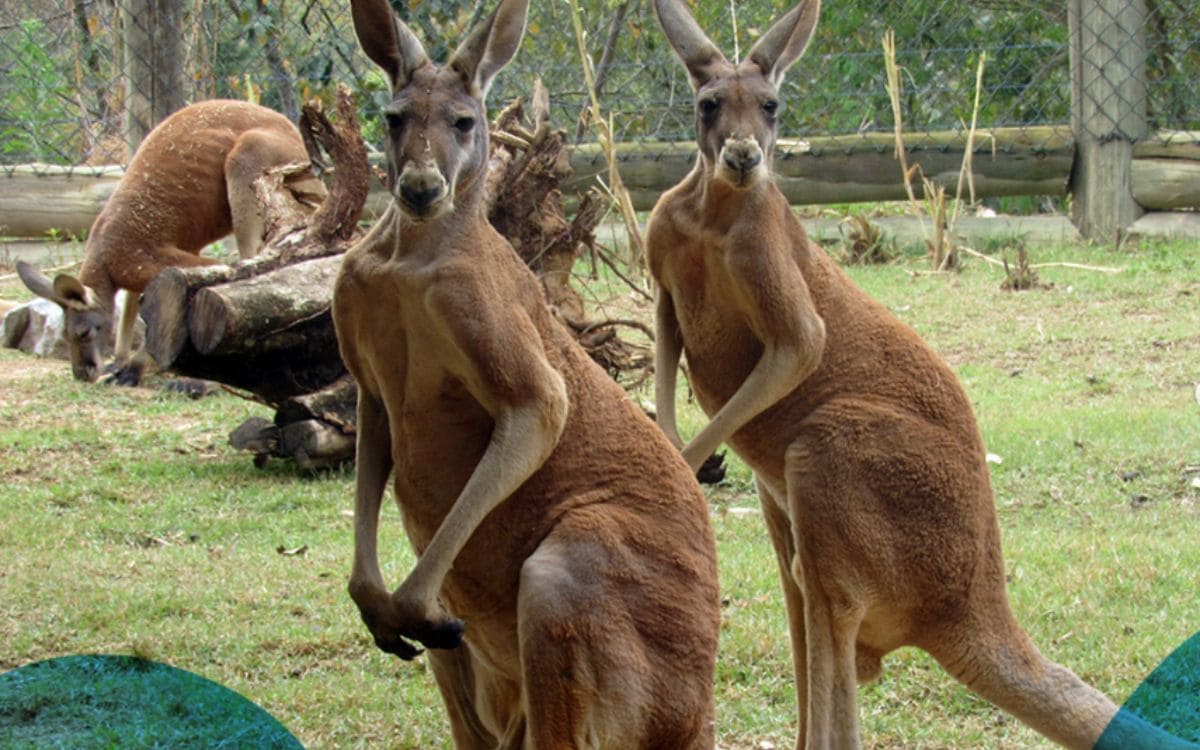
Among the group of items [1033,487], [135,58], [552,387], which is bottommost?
[1033,487]

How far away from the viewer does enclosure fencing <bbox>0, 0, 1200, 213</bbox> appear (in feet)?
40.4

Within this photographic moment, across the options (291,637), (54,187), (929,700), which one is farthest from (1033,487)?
(54,187)

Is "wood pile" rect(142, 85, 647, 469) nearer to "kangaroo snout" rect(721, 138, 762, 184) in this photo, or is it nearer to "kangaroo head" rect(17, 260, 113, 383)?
"kangaroo head" rect(17, 260, 113, 383)

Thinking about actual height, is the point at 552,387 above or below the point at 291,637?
above

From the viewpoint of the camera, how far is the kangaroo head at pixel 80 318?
9.23 metres

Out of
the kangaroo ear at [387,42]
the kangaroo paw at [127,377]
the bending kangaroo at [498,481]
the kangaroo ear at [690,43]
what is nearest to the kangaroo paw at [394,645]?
the bending kangaroo at [498,481]

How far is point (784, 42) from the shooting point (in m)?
4.39

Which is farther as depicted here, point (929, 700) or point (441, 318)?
point (929, 700)

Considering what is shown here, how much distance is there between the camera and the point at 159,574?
5617 millimetres

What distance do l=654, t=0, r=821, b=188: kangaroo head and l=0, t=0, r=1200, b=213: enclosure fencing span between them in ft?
24.7

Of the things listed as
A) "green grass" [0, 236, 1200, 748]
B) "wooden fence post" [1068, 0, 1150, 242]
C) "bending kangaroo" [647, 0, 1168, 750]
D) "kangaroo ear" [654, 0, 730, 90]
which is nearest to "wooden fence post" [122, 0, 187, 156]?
"green grass" [0, 236, 1200, 748]

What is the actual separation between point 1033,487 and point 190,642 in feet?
11.6

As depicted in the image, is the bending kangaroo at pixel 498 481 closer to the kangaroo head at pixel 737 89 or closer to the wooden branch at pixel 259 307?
the kangaroo head at pixel 737 89

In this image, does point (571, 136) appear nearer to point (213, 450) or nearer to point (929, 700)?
point (213, 450)
